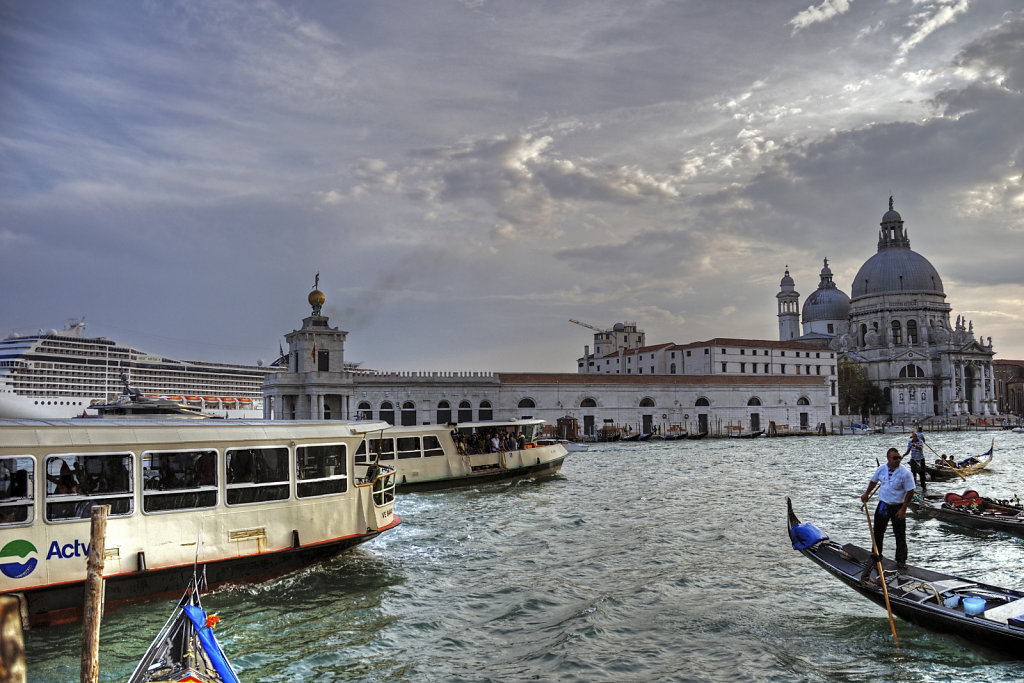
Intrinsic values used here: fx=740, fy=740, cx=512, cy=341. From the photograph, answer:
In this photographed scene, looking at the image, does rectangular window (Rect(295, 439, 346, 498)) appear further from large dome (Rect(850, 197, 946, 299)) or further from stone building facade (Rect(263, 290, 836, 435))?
large dome (Rect(850, 197, 946, 299))

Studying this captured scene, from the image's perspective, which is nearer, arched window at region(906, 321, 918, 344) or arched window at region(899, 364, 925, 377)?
arched window at region(899, 364, 925, 377)

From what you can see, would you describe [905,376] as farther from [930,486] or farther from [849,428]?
[930,486]

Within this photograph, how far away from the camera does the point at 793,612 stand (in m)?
9.29

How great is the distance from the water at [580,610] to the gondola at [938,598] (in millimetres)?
280

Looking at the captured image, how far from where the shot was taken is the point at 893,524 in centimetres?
920

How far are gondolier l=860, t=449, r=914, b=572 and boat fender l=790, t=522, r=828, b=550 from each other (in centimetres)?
68

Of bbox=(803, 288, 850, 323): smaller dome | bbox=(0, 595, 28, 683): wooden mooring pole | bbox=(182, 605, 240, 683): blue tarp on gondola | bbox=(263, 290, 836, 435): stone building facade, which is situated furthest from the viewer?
bbox=(803, 288, 850, 323): smaller dome

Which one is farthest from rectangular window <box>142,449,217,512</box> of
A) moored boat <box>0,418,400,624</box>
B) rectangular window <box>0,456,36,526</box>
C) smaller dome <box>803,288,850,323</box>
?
smaller dome <box>803,288,850,323</box>

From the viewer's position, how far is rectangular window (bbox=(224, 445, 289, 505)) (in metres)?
10.1

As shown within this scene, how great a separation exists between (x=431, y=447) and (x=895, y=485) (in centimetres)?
1541

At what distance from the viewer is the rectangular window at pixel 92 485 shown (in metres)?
8.84

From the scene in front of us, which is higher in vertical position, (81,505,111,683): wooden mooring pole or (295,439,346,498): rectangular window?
(295,439,346,498): rectangular window

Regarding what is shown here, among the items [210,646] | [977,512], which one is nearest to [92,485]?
[210,646]

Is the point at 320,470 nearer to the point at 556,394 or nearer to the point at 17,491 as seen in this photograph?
the point at 17,491
